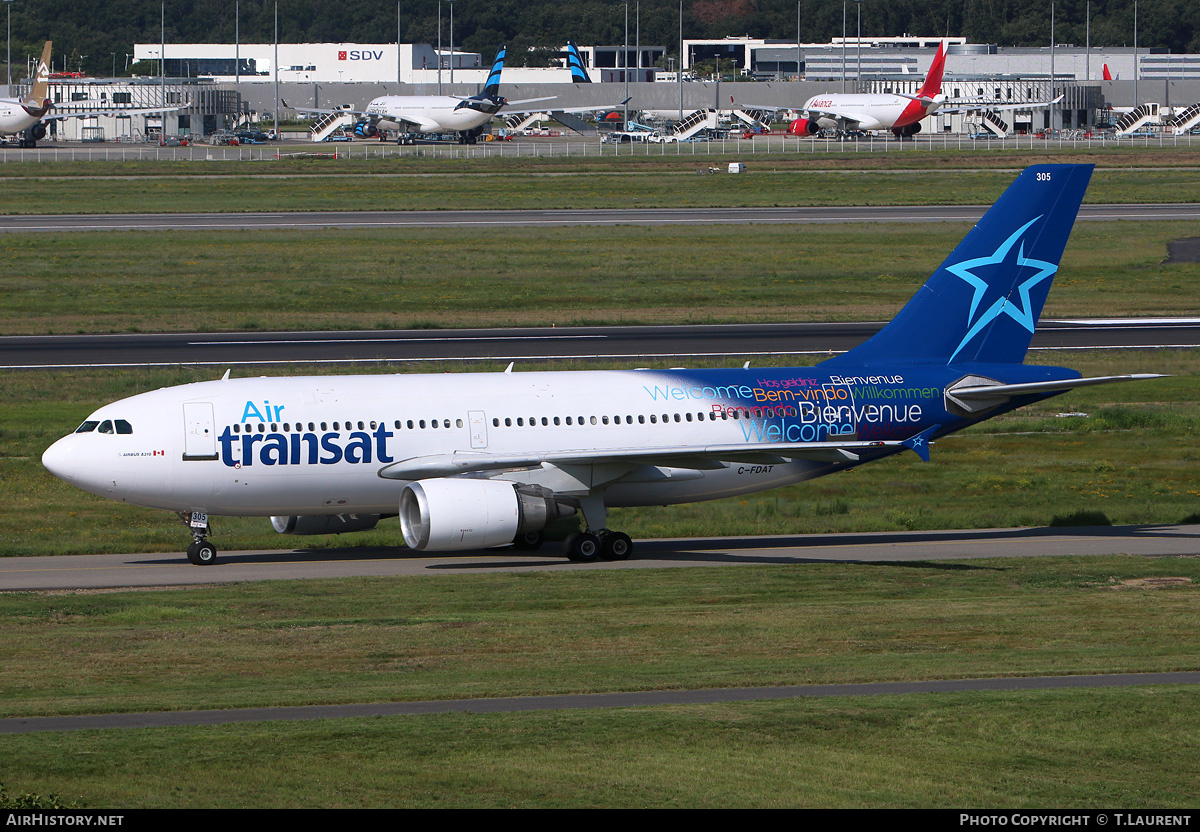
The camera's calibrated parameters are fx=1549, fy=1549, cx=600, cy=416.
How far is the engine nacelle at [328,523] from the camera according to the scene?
119ft

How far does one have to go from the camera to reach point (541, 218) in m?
100

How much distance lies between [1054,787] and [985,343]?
2319 centimetres

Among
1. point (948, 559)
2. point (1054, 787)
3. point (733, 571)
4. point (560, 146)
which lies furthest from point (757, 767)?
point (560, 146)

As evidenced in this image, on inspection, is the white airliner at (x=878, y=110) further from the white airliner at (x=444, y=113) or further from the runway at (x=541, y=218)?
the runway at (x=541, y=218)

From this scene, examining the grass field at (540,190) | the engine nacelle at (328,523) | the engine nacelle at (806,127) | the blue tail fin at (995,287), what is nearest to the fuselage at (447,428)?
the blue tail fin at (995,287)

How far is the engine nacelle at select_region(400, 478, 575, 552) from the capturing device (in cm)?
3284

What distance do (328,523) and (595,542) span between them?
6343 millimetres

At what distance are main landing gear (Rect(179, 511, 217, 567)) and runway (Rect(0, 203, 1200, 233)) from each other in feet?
202

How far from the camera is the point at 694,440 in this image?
3628cm

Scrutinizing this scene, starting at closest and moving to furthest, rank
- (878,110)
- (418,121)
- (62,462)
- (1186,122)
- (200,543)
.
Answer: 1. (62,462)
2. (200,543)
3. (878,110)
4. (418,121)
5. (1186,122)

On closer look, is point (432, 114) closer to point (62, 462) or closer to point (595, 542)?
point (595, 542)

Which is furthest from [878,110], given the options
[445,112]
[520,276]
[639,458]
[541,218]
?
[639,458]

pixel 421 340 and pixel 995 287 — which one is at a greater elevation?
pixel 995 287

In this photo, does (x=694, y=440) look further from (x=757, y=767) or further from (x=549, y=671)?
(x=757, y=767)
